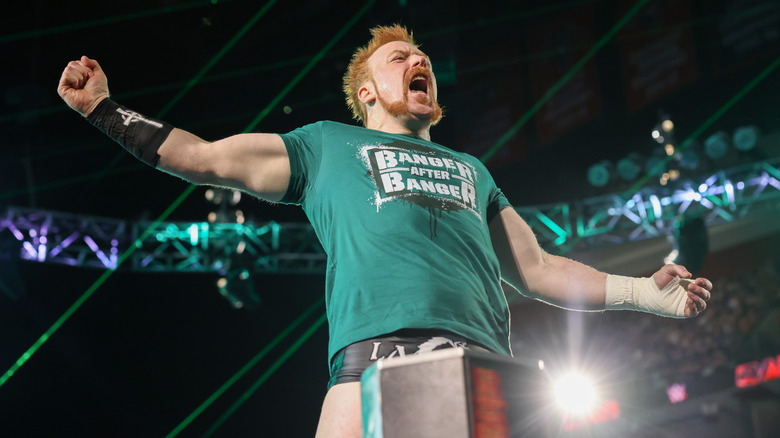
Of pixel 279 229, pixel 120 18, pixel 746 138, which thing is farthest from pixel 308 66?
pixel 746 138

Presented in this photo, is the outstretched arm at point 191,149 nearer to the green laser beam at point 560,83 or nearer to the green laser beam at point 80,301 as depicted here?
the green laser beam at point 80,301

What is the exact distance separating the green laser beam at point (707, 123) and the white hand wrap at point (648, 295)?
7.00 meters

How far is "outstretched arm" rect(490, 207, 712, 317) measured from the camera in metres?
2.16

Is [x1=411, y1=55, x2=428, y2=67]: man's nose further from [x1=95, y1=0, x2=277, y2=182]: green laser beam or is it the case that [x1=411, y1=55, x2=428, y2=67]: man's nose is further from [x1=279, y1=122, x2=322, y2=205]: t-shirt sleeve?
[x1=95, y1=0, x2=277, y2=182]: green laser beam

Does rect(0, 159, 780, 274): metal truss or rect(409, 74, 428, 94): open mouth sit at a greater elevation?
rect(0, 159, 780, 274): metal truss

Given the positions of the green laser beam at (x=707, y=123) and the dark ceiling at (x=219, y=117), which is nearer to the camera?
the dark ceiling at (x=219, y=117)

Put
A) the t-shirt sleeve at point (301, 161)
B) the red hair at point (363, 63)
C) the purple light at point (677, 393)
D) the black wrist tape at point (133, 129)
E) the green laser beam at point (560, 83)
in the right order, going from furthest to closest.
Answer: the green laser beam at point (560, 83)
the purple light at point (677, 393)
the red hair at point (363, 63)
the t-shirt sleeve at point (301, 161)
the black wrist tape at point (133, 129)

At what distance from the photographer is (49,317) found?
9.38 metres

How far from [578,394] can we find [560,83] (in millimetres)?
4916

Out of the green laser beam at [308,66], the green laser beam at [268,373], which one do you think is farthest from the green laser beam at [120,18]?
the green laser beam at [268,373]

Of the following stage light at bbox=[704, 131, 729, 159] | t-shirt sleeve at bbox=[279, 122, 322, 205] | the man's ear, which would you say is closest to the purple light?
stage light at bbox=[704, 131, 729, 159]

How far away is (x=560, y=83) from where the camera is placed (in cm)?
1207

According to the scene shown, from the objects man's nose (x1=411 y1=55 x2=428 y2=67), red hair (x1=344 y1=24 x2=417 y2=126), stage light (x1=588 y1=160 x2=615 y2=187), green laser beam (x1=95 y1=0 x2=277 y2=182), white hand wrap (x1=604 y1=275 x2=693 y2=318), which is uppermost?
green laser beam (x1=95 y1=0 x2=277 y2=182)

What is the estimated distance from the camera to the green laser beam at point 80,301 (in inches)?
355
